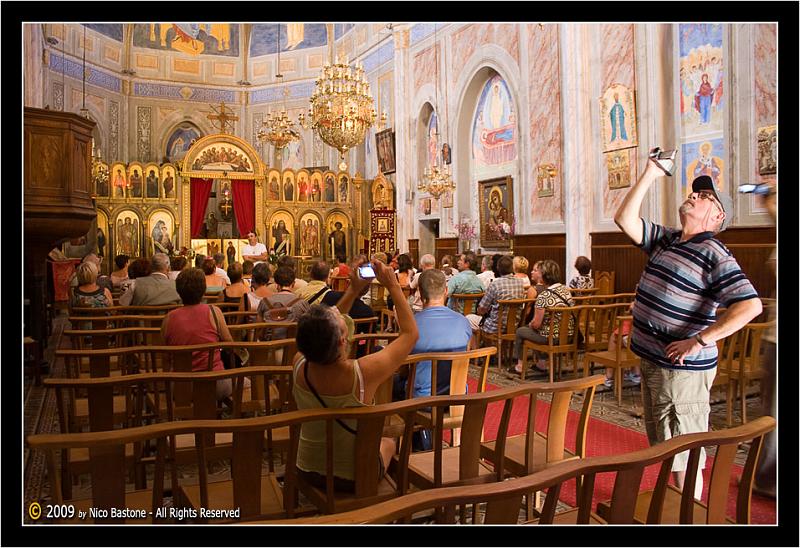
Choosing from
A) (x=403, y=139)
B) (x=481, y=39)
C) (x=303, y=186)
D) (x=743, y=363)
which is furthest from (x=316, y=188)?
(x=743, y=363)

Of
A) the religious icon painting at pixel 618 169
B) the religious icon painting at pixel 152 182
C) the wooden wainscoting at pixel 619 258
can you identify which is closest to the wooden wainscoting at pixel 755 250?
the wooden wainscoting at pixel 619 258

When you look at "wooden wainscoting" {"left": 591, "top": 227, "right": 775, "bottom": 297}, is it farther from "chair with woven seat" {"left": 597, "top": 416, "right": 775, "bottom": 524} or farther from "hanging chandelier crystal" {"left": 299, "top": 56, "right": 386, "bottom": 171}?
"chair with woven seat" {"left": 597, "top": 416, "right": 775, "bottom": 524}

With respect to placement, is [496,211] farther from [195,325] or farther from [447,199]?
Answer: [195,325]

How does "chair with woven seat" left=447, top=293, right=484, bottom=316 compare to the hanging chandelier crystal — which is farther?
the hanging chandelier crystal

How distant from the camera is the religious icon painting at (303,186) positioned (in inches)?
805

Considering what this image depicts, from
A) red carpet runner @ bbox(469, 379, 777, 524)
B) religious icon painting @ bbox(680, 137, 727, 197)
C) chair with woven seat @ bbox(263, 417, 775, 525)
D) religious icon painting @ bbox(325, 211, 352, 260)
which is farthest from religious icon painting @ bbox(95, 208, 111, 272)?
chair with woven seat @ bbox(263, 417, 775, 525)

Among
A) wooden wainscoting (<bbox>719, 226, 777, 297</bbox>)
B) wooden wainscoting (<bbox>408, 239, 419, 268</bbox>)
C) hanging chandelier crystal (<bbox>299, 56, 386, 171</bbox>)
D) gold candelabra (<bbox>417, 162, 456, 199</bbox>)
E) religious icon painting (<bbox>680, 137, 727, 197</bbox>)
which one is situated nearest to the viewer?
wooden wainscoting (<bbox>719, 226, 777, 297</bbox>)

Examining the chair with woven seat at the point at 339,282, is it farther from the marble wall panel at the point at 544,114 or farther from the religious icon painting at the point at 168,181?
the religious icon painting at the point at 168,181

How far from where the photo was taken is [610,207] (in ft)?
40.6

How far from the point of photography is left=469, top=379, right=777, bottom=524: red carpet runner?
3357mm

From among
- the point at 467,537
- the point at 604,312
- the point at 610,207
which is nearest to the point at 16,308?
the point at 467,537

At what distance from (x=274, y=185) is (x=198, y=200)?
Result: 7.88ft

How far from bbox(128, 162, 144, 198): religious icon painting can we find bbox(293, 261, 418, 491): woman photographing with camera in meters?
18.1
